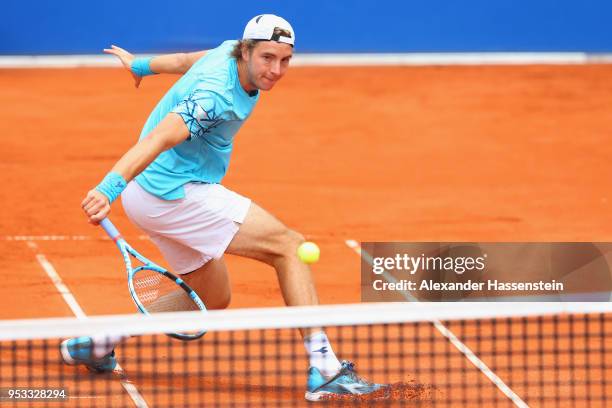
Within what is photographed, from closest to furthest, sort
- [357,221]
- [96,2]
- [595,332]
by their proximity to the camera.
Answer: [595,332] → [357,221] → [96,2]

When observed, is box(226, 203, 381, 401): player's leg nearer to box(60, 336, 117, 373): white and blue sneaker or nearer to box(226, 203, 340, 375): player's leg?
box(226, 203, 340, 375): player's leg

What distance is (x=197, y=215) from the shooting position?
18.4 feet

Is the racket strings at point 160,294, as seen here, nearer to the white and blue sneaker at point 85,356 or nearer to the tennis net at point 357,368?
the tennis net at point 357,368

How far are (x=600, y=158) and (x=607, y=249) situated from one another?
3203 mm

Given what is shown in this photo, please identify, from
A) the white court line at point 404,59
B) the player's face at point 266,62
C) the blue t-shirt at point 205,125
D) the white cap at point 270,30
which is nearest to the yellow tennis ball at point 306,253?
the blue t-shirt at point 205,125

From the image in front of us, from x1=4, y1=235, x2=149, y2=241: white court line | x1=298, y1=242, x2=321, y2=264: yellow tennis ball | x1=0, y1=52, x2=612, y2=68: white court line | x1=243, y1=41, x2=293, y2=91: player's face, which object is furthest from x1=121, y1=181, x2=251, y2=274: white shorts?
x1=0, y1=52, x2=612, y2=68: white court line

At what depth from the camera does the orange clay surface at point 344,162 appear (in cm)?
834

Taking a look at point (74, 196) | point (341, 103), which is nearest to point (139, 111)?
point (341, 103)

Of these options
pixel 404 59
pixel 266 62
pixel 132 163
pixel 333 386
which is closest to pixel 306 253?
pixel 333 386

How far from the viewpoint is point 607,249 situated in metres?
8.53

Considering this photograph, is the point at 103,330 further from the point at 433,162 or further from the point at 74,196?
the point at 433,162

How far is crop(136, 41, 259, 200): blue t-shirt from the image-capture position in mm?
5395

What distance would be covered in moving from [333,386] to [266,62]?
151 cm

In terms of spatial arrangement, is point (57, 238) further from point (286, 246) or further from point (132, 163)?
point (132, 163)
